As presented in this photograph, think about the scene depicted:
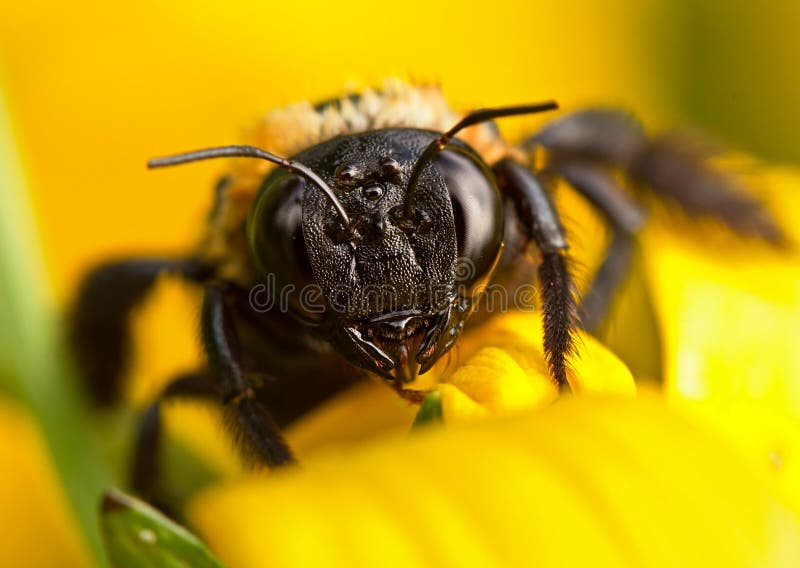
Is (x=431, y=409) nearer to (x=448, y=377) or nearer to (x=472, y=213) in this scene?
(x=448, y=377)

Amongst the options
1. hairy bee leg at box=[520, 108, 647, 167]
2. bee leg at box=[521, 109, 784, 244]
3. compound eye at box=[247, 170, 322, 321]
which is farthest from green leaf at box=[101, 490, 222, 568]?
bee leg at box=[521, 109, 784, 244]

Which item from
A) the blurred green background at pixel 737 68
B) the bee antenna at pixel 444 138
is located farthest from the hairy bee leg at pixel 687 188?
the blurred green background at pixel 737 68

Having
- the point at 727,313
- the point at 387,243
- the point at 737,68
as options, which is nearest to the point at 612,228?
the point at 727,313

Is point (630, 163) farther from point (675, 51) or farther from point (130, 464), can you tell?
point (675, 51)

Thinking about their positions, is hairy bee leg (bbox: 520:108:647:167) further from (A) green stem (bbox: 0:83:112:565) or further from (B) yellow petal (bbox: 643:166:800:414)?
(A) green stem (bbox: 0:83:112:565)

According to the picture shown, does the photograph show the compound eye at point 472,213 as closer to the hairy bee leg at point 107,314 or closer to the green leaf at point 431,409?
the green leaf at point 431,409

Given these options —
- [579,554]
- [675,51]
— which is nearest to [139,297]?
[579,554]
